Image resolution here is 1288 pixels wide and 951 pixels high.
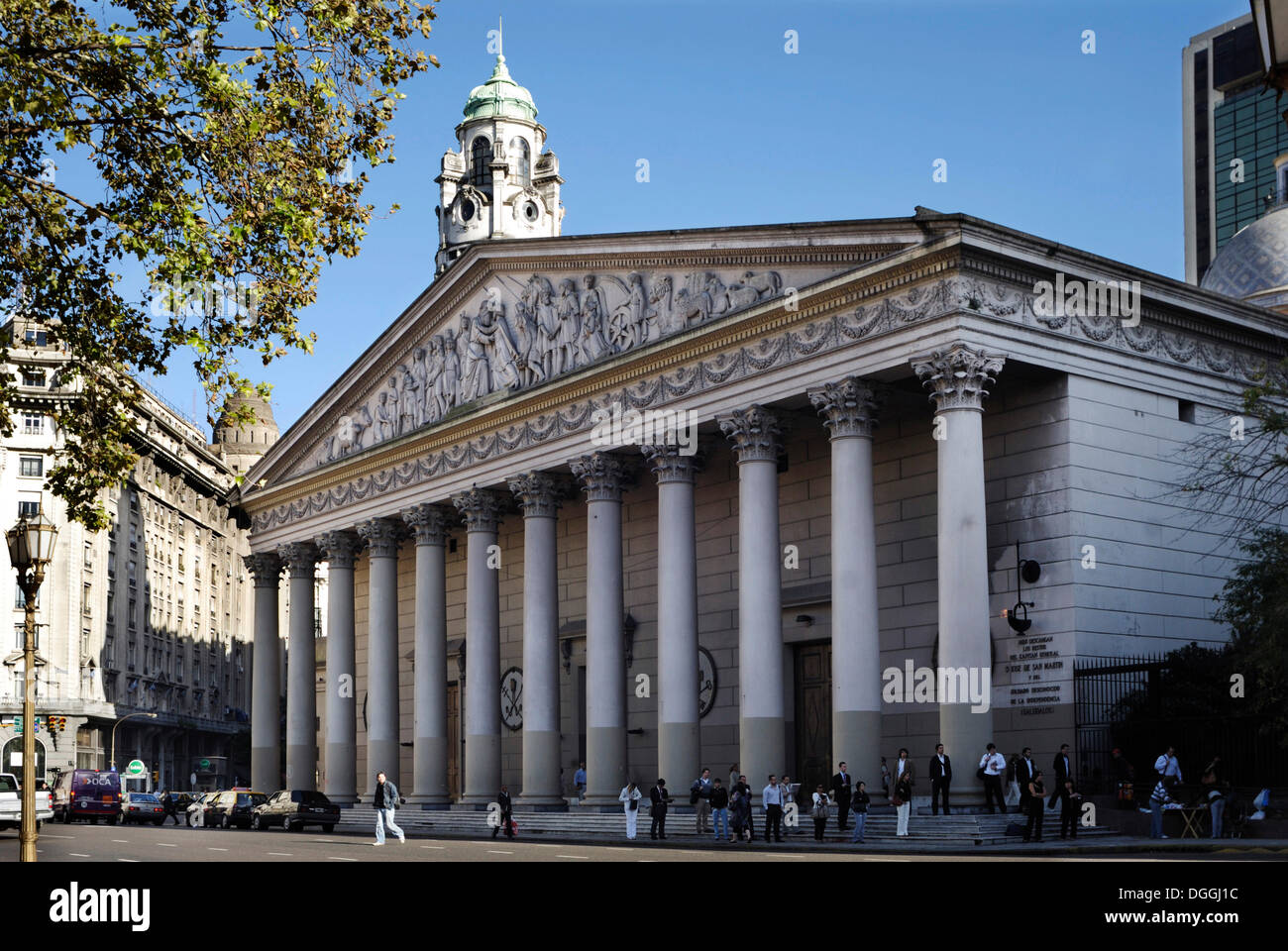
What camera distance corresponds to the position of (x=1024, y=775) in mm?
30312

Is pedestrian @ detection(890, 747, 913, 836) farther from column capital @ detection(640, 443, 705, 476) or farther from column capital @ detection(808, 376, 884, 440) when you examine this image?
column capital @ detection(640, 443, 705, 476)

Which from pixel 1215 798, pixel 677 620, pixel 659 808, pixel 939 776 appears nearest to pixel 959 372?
pixel 939 776

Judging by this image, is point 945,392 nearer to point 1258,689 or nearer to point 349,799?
point 1258,689

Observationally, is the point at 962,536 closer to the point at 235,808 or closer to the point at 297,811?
the point at 297,811

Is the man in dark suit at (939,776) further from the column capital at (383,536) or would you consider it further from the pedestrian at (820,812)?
the column capital at (383,536)

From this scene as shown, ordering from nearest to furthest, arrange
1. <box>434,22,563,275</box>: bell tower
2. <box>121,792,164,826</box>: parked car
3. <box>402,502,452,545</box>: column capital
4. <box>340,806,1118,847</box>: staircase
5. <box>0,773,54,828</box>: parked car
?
1. <box>340,806,1118,847</box>: staircase
2. <box>0,773,54,828</box>: parked car
3. <box>402,502,452,545</box>: column capital
4. <box>121,792,164,826</box>: parked car
5. <box>434,22,563,275</box>: bell tower

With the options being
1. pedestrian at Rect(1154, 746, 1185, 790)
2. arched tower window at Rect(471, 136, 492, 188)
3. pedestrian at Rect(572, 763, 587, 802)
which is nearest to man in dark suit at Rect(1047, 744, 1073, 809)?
pedestrian at Rect(1154, 746, 1185, 790)

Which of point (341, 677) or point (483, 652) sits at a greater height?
point (483, 652)

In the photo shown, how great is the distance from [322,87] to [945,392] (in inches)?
675

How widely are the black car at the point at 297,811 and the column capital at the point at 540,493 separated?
1140cm

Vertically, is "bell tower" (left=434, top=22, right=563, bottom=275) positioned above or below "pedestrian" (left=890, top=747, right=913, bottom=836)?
above

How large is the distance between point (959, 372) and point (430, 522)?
70.5 ft

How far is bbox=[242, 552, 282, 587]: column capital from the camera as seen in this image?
59156mm

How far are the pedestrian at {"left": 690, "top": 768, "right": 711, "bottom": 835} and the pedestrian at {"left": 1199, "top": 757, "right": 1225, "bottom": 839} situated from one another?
1049cm
